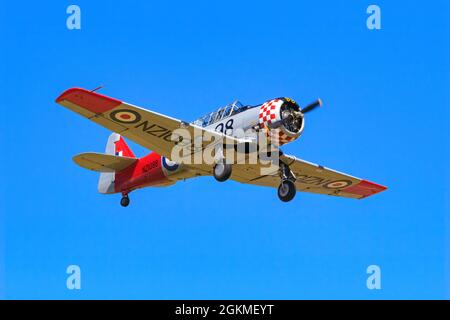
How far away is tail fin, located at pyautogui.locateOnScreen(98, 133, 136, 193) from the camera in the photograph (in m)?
22.7

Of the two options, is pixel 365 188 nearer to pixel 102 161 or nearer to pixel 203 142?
pixel 203 142

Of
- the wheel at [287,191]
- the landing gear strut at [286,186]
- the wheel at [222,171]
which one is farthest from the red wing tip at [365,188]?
the wheel at [222,171]

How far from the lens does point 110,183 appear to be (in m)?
22.7

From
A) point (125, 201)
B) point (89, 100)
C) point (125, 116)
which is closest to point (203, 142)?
point (125, 116)

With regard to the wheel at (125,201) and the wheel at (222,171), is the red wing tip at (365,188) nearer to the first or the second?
the wheel at (222,171)

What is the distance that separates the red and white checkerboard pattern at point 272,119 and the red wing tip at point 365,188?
212 inches

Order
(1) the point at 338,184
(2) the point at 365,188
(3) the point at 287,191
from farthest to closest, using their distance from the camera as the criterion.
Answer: (2) the point at 365,188 → (1) the point at 338,184 → (3) the point at 287,191

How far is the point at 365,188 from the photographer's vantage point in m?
23.2

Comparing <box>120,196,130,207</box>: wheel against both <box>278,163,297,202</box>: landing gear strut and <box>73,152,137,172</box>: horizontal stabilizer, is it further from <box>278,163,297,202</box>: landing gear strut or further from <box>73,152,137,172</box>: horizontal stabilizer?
<box>278,163,297,202</box>: landing gear strut

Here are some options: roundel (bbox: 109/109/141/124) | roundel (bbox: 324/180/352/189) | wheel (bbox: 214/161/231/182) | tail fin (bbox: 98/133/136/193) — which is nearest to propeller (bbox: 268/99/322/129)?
wheel (bbox: 214/161/231/182)

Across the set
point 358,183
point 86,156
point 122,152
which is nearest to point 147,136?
point 86,156

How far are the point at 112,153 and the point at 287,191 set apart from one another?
7.73 meters

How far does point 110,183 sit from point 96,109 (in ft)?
18.2

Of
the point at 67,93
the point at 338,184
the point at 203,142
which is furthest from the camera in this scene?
the point at 338,184
